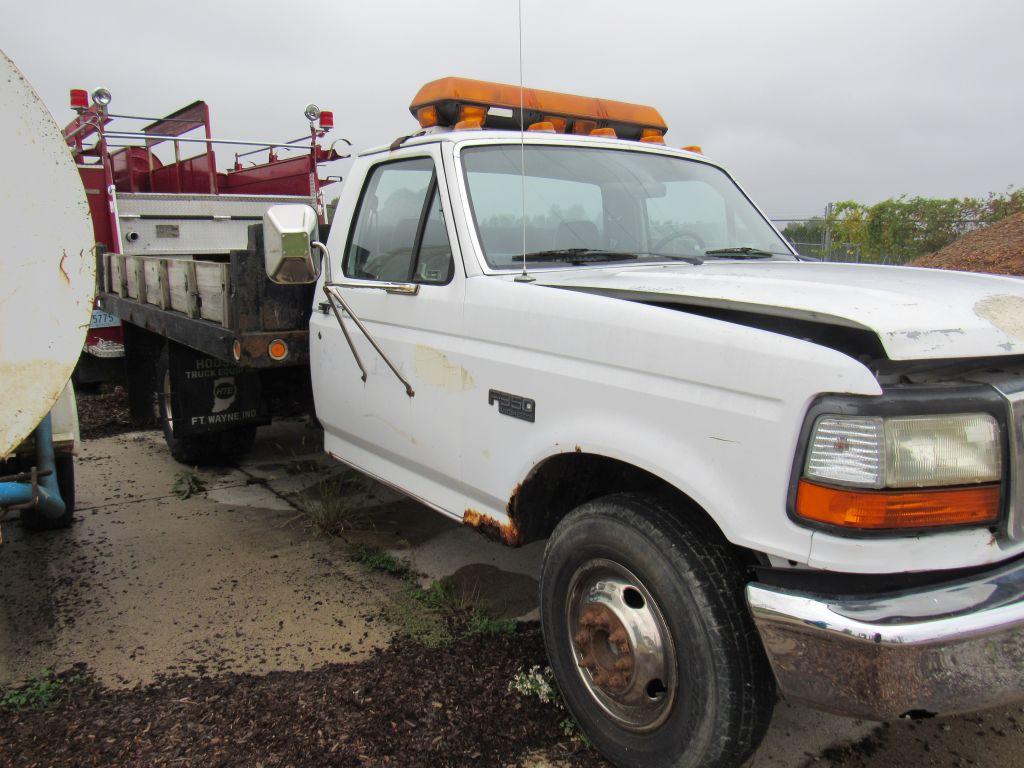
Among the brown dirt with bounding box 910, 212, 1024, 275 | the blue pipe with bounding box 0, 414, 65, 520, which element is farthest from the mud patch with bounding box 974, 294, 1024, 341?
the brown dirt with bounding box 910, 212, 1024, 275

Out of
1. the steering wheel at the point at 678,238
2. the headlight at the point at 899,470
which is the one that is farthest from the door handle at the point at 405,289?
the headlight at the point at 899,470

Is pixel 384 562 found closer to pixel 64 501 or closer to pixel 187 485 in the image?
pixel 64 501

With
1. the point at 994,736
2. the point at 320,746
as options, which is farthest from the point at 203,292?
the point at 994,736

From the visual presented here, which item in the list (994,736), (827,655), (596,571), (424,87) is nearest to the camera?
(827,655)

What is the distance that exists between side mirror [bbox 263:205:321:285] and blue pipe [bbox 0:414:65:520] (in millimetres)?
1100

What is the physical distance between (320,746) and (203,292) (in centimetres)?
256

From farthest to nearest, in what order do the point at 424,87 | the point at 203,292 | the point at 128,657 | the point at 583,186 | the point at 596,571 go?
1. the point at 203,292
2. the point at 424,87
3. the point at 583,186
4. the point at 128,657
5. the point at 596,571

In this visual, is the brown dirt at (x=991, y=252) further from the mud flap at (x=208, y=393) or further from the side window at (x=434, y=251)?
the mud flap at (x=208, y=393)

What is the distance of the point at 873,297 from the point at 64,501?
156 inches

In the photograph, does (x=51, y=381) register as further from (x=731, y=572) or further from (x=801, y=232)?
(x=801, y=232)

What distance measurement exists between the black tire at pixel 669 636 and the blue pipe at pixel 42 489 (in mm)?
2073

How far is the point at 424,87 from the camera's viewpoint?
364 cm

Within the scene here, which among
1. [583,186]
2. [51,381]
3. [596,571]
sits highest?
[583,186]

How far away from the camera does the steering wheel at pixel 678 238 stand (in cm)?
339
